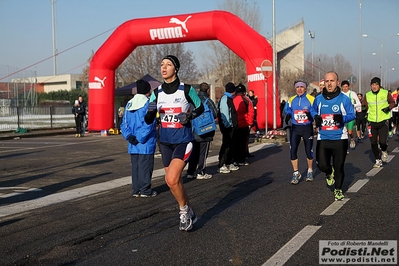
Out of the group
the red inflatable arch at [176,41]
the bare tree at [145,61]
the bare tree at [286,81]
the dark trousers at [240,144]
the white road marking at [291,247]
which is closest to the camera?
the white road marking at [291,247]

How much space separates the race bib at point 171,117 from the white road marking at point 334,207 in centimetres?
232

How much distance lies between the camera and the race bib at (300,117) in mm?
9597

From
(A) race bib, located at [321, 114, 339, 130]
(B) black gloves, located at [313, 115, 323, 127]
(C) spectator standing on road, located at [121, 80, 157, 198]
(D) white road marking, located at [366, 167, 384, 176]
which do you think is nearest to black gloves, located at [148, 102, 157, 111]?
(C) spectator standing on road, located at [121, 80, 157, 198]

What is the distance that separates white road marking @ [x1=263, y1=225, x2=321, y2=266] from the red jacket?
21.7 ft

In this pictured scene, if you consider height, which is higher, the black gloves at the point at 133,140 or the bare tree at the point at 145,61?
the bare tree at the point at 145,61

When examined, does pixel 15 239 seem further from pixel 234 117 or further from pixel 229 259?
pixel 234 117

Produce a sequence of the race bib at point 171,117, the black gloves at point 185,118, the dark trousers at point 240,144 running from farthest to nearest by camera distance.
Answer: the dark trousers at point 240,144 → the race bib at point 171,117 → the black gloves at point 185,118

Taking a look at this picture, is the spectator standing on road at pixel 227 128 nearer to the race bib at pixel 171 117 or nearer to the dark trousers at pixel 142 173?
the dark trousers at pixel 142 173

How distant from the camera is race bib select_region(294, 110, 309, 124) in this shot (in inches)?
378

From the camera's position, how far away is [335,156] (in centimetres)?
800

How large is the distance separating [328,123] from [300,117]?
161 centimetres

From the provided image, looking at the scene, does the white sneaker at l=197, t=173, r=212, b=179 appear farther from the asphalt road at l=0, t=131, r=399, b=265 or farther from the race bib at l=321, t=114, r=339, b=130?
the race bib at l=321, t=114, r=339, b=130

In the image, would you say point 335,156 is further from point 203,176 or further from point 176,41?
point 176,41

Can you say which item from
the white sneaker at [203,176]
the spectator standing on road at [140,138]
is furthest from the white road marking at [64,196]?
the spectator standing on road at [140,138]
